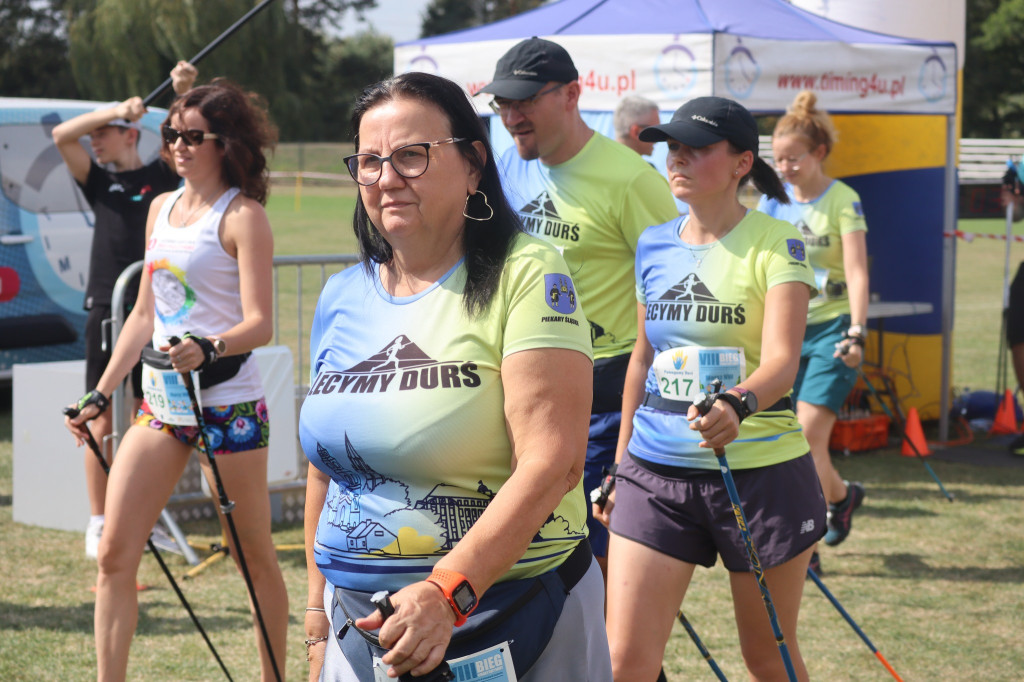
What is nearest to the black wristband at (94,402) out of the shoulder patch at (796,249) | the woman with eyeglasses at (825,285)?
the shoulder patch at (796,249)

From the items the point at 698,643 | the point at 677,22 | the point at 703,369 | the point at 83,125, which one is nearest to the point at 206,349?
the point at 703,369

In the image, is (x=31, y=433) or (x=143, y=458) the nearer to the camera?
(x=143, y=458)

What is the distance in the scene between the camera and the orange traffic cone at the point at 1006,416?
8859mm

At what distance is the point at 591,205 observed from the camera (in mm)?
3654

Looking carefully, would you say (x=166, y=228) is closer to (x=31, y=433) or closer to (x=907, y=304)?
(x=31, y=433)

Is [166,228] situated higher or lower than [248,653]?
higher

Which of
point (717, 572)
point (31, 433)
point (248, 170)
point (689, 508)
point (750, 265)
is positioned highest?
point (248, 170)

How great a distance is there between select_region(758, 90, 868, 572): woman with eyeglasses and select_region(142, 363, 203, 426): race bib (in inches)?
117

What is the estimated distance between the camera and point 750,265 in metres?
3.15

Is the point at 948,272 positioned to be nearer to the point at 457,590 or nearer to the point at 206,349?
the point at 206,349

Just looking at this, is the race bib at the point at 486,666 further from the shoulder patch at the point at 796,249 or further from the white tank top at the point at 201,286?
the white tank top at the point at 201,286

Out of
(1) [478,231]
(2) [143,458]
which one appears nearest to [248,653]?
(2) [143,458]

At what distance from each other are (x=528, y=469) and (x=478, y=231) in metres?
0.47

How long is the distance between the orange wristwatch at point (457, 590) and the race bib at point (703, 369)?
149 centimetres
